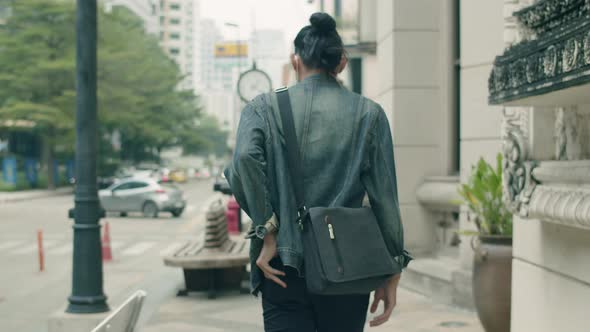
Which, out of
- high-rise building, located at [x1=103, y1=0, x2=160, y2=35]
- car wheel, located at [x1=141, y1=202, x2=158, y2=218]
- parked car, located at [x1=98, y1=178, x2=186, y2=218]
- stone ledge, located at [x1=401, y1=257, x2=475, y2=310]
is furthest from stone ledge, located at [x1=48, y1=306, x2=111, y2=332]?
high-rise building, located at [x1=103, y1=0, x2=160, y2=35]

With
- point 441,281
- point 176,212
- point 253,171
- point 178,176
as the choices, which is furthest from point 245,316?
point 178,176

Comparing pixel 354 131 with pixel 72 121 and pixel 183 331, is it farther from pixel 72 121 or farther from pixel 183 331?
pixel 72 121

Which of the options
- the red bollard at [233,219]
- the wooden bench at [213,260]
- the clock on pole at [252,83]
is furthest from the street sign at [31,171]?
the wooden bench at [213,260]

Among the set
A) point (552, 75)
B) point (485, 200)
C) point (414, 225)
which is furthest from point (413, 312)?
point (552, 75)

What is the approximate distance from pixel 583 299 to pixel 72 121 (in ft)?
163

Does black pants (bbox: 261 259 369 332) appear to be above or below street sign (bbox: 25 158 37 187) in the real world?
above

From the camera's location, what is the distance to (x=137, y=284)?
12.3 m

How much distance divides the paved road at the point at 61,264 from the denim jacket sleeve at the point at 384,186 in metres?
6.27

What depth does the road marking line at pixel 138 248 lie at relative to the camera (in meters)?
17.4

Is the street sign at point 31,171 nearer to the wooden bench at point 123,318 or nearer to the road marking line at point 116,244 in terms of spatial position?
the road marking line at point 116,244

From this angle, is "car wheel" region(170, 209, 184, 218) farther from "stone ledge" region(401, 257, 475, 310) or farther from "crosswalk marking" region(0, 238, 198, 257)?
"stone ledge" region(401, 257, 475, 310)

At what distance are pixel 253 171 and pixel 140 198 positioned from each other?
27433 millimetres

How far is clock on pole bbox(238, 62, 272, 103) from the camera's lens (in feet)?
66.6

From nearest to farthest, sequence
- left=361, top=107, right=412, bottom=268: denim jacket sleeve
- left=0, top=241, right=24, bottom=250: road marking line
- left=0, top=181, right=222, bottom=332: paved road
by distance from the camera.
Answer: left=361, top=107, right=412, bottom=268: denim jacket sleeve → left=0, top=181, right=222, bottom=332: paved road → left=0, top=241, right=24, bottom=250: road marking line
